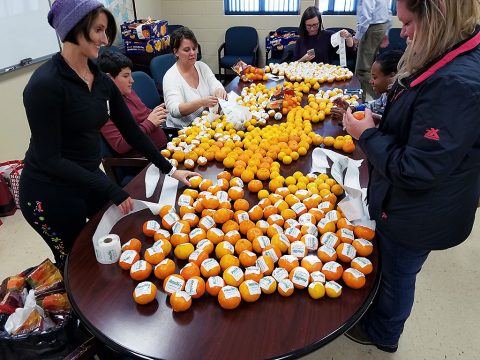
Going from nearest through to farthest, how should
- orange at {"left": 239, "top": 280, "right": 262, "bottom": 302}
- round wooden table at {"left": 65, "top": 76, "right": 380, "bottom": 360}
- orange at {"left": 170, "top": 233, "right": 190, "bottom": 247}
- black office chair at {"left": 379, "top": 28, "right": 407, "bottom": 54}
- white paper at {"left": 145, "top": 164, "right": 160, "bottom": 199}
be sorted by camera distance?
1. round wooden table at {"left": 65, "top": 76, "right": 380, "bottom": 360}
2. orange at {"left": 239, "top": 280, "right": 262, "bottom": 302}
3. orange at {"left": 170, "top": 233, "right": 190, "bottom": 247}
4. white paper at {"left": 145, "top": 164, "right": 160, "bottom": 199}
5. black office chair at {"left": 379, "top": 28, "right": 407, "bottom": 54}

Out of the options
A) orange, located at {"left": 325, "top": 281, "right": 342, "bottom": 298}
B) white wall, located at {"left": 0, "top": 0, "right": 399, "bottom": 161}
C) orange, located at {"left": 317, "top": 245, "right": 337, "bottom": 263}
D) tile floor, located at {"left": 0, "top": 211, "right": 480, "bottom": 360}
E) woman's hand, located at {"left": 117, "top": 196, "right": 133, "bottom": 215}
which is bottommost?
tile floor, located at {"left": 0, "top": 211, "right": 480, "bottom": 360}

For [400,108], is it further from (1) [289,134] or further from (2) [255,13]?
(2) [255,13]

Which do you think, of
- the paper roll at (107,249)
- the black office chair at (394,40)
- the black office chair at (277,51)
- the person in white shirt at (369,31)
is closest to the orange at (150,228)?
the paper roll at (107,249)

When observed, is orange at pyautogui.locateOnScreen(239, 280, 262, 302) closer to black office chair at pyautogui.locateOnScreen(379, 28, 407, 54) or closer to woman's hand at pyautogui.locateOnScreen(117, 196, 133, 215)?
woman's hand at pyautogui.locateOnScreen(117, 196, 133, 215)

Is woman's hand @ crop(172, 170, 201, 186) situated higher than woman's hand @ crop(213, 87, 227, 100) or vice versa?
woman's hand @ crop(213, 87, 227, 100)

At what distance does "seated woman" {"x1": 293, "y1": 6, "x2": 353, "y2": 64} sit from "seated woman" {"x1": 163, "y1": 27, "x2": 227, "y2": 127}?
1.47 meters

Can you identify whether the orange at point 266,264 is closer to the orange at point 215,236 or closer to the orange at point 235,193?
the orange at point 215,236

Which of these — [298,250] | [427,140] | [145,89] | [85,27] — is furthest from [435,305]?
[145,89]

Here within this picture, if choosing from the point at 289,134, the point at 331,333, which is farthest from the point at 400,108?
the point at 289,134

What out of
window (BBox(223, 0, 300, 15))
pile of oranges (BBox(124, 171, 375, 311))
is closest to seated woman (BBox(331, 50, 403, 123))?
pile of oranges (BBox(124, 171, 375, 311))

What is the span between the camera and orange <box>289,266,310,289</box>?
1052 millimetres

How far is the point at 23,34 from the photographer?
336cm

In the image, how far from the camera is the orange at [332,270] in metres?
1.08

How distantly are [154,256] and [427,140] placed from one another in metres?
0.87
